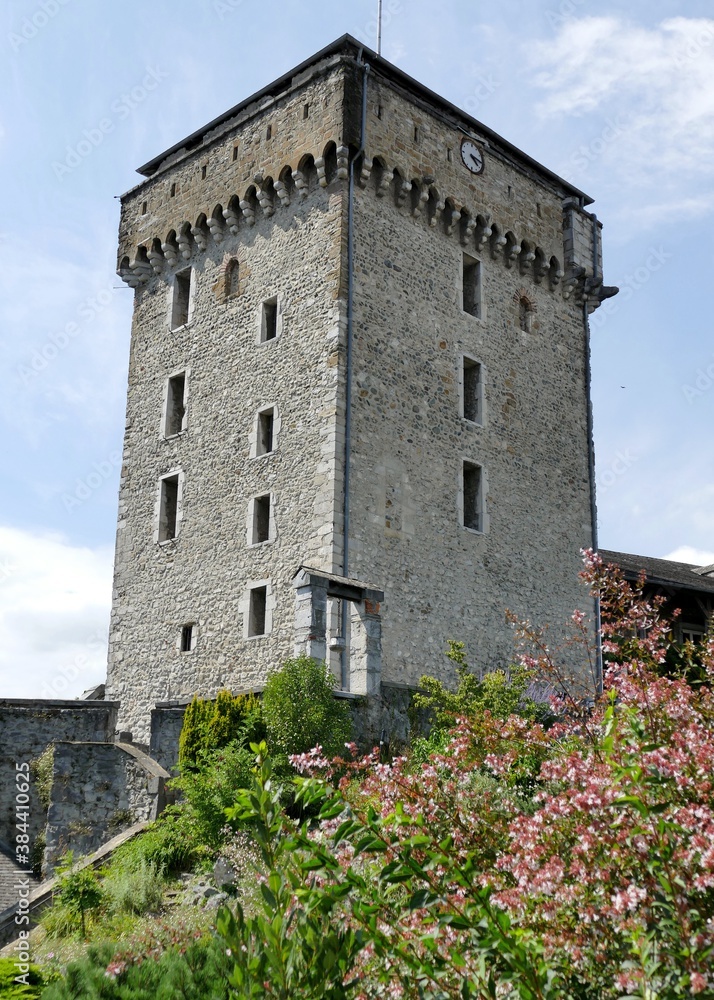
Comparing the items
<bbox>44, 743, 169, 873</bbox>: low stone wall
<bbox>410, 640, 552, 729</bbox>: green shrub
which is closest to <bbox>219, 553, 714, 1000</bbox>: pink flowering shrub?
<bbox>410, 640, 552, 729</bbox>: green shrub

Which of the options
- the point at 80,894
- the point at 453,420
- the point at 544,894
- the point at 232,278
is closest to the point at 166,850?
the point at 80,894

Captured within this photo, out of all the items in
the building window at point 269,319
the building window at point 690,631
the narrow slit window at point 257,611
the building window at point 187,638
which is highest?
the building window at point 269,319

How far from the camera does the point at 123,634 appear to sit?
63.4ft

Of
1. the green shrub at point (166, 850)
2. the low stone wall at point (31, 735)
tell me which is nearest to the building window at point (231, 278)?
the low stone wall at point (31, 735)

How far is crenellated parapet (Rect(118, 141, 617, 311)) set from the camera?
1806cm

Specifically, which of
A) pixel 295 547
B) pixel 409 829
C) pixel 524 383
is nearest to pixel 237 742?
pixel 295 547

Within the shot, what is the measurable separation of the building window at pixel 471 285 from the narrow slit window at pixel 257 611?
21.8 ft

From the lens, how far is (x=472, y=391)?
19.4 meters

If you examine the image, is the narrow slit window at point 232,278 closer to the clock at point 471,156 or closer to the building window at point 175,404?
the building window at point 175,404

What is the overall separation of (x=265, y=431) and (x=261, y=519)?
1.56 metres

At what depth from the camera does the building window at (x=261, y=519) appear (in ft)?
56.9

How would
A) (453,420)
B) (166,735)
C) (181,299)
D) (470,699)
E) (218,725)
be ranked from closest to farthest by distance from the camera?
(218,725)
(470,699)
(166,735)
(453,420)
(181,299)

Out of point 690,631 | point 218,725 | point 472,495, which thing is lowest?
point 218,725

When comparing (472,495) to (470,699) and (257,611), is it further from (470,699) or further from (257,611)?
(470,699)
